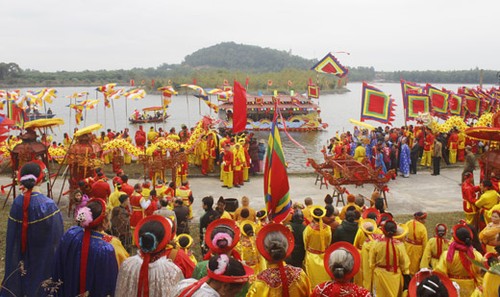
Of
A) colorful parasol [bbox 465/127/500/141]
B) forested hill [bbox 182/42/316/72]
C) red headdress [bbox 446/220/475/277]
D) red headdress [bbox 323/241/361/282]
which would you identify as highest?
forested hill [bbox 182/42/316/72]

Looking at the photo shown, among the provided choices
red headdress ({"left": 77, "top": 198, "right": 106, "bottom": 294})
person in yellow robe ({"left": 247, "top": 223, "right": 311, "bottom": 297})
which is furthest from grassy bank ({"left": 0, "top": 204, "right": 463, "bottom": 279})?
person in yellow robe ({"left": 247, "top": 223, "right": 311, "bottom": 297})

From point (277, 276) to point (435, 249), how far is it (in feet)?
10.1

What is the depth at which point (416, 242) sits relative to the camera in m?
6.59

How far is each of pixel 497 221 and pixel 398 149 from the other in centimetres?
985

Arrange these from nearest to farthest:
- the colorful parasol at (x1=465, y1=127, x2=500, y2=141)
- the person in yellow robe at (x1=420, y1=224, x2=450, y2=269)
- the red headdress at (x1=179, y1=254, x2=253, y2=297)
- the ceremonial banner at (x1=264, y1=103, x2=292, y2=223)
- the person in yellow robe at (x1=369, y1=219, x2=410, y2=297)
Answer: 1. the red headdress at (x1=179, y1=254, x2=253, y2=297)
2. the ceremonial banner at (x1=264, y1=103, x2=292, y2=223)
3. the person in yellow robe at (x1=369, y1=219, x2=410, y2=297)
4. the person in yellow robe at (x1=420, y1=224, x2=450, y2=269)
5. the colorful parasol at (x1=465, y1=127, x2=500, y2=141)

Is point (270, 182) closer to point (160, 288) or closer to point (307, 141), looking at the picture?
point (160, 288)

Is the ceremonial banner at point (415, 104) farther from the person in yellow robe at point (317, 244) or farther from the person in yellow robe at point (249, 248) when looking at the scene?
the person in yellow robe at point (249, 248)

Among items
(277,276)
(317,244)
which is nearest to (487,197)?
(317,244)

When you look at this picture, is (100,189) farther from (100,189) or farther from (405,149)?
(405,149)

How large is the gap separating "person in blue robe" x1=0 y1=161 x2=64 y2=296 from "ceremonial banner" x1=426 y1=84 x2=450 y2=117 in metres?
19.3

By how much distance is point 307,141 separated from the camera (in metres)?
27.2

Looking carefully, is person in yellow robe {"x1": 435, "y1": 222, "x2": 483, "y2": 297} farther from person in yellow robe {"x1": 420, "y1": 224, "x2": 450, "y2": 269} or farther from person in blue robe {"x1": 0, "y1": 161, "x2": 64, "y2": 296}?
person in blue robe {"x1": 0, "y1": 161, "x2": 64, "y2": 296}

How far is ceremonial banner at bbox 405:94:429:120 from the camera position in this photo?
63.5 ft

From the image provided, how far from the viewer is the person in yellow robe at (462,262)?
5.15 metres
